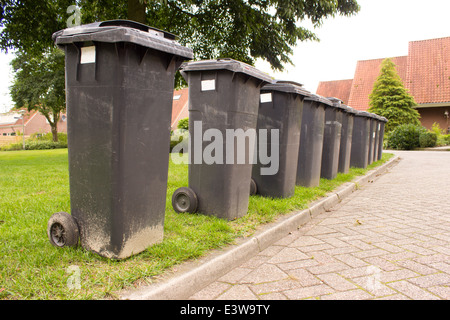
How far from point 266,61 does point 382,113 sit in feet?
52.8

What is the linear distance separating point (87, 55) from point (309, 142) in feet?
13.5

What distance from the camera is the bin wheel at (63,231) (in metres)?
2.68

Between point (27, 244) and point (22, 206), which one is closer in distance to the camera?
point (27, 244)

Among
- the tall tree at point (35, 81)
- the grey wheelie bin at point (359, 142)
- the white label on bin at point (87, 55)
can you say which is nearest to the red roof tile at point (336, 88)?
the tall tree at point (35, 81)

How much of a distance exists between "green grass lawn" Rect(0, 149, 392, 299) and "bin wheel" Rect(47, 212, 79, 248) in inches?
2.4

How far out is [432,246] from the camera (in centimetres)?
347

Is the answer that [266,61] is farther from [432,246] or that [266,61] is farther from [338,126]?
[432,246]

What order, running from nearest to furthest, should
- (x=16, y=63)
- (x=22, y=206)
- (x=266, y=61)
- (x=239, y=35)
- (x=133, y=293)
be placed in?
1. (x=133, y=293)
2. (x=22, y=206)
3. (x=239, y=35)
4. (x=266, y=61)
5. (x=16, y=63)

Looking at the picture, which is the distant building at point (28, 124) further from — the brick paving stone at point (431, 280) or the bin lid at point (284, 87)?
the brick paving stone at point (431, 280)

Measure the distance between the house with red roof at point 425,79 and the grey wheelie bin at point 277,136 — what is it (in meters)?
25.1

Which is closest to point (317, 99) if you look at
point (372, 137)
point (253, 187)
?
point (253, 187)

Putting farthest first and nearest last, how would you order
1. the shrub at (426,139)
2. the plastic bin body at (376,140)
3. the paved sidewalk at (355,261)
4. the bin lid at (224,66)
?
the shrub at (426,139) < the plastic bin body at (376,140) < the bin lid at (224,66) < the paved sidewalk at (355,261)

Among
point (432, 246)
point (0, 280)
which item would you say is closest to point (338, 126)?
point (432, 246)
